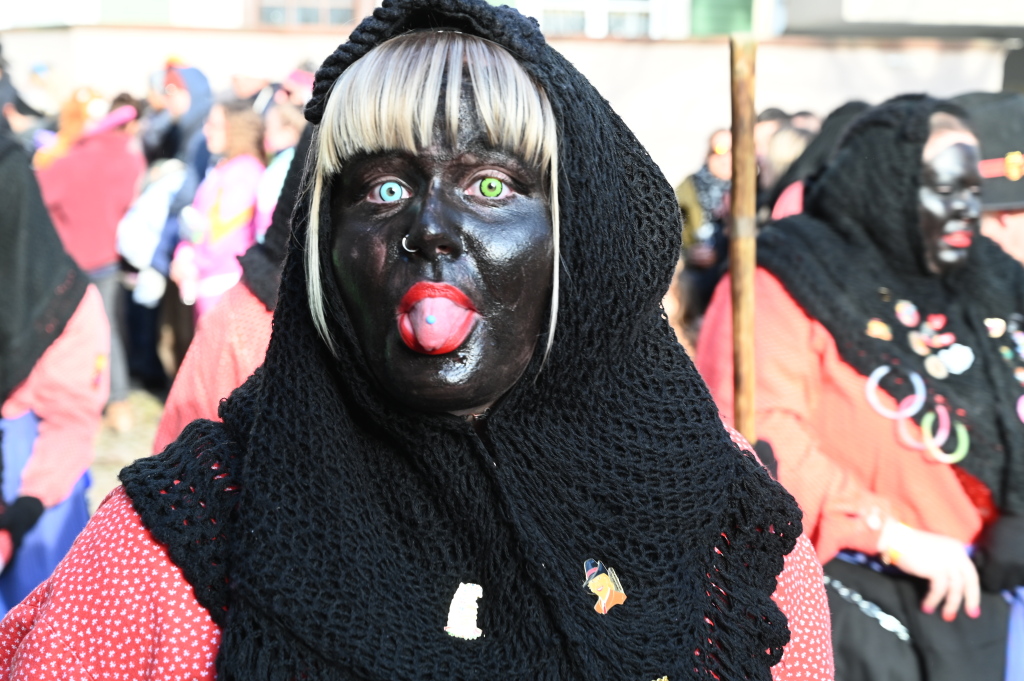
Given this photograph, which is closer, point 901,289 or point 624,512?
point 624,512

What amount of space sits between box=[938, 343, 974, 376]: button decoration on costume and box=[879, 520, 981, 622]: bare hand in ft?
1.62

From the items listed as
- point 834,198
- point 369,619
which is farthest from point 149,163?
point 369,619

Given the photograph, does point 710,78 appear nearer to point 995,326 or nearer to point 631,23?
point 631,23

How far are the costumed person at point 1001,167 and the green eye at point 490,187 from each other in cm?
290

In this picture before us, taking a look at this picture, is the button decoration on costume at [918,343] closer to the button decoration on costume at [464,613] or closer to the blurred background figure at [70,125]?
the button decoration on costume at [464,613]

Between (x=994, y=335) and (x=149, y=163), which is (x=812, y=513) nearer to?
(x=994, y=335)

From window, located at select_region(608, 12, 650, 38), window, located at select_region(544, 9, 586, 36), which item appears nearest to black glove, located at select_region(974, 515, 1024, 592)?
window, located at select_region(544, 9, 586, 36)

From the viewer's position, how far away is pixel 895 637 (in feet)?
9.07

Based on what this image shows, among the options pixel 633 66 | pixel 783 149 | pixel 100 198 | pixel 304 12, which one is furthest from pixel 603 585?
pixel 304 12

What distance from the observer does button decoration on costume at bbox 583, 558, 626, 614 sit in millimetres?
1474

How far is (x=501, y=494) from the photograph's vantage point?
1.43 metres

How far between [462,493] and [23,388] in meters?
2.08

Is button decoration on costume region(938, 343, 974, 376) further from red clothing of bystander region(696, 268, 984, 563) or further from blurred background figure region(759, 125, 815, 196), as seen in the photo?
blurred background figure region(759, 125, 815, 196)

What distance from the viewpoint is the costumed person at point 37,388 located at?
296cm
